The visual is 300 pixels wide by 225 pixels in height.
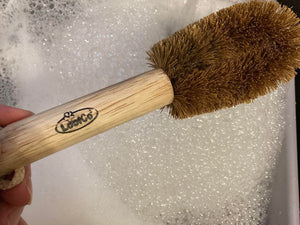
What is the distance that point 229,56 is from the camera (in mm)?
404

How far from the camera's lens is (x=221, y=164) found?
59cm

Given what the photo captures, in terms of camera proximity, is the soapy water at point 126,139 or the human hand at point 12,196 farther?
the soapy water at point 126,139

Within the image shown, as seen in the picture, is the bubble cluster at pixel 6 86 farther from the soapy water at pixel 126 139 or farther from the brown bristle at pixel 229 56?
the brown bristle at pixel 229 56

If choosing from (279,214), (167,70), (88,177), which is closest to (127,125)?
(88,177)

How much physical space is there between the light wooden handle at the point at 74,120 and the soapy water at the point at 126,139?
24cm

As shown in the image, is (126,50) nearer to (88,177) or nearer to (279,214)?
(88,177)

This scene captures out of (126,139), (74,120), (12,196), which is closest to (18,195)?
(12,196)

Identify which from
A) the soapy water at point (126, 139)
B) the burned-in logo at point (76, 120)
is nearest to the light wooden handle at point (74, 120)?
the burned-in logo at point (76, 120)

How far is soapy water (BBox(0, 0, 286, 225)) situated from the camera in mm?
584

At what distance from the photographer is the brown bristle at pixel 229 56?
1.31 feet

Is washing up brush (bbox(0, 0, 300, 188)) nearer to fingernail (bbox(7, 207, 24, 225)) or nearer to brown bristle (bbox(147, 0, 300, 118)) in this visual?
brown bristle (bbox(147, 0, 300, 118))

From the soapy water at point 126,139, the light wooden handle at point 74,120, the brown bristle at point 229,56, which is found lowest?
the soapy water at point 126,139

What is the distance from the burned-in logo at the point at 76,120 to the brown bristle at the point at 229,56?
12 cm

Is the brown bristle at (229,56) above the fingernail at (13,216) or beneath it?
above
